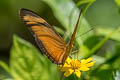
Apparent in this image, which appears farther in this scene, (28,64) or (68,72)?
(28,64)

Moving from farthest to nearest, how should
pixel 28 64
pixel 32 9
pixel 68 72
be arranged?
pixel 32 9 → pixel 28 64 → pixel 68 72

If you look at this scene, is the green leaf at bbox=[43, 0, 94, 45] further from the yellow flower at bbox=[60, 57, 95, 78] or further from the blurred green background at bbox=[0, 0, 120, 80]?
the blurred green background at bbox=[0, 0, 120, 80]

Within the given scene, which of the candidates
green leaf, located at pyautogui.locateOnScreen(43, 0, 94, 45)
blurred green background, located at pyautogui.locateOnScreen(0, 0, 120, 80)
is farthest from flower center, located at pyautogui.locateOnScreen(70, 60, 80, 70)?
blurred green background, located at pyautogui.locateOnScreen(0, 0, 120, 80)

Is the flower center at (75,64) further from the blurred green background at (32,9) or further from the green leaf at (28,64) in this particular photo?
the blurred green background at (32,9)

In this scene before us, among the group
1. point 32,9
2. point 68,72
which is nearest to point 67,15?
point 68,72

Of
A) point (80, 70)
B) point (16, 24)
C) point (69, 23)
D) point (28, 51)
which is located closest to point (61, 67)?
point (80, 70)

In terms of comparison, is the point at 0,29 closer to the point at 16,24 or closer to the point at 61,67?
the point at 16,24

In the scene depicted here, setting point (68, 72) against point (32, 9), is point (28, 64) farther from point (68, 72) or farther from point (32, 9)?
point (32, 9)

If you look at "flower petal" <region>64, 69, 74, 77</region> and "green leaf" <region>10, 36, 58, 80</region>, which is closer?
"flower petal" <region>64, 69, 74, 77</region>
